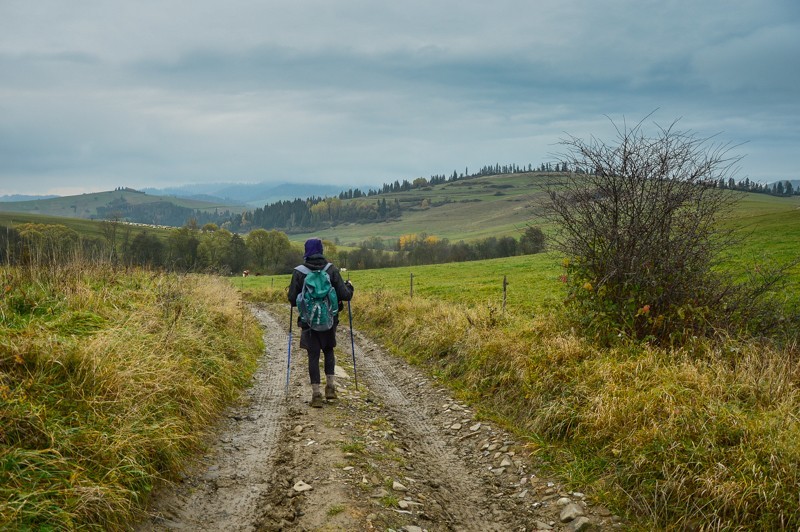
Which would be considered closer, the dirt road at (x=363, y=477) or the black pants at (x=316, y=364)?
the dirt road at (x=363, y=477)

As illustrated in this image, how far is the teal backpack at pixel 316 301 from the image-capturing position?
8766 millimetres

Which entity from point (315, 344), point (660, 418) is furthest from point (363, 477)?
point (660, 418)

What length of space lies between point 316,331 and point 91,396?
12.8 feet

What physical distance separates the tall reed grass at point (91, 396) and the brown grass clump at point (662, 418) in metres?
5.08

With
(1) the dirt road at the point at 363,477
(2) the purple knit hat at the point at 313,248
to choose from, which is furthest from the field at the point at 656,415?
(2) the purple knit hat at the point at 313,248

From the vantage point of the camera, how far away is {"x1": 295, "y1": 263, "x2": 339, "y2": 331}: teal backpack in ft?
28.8

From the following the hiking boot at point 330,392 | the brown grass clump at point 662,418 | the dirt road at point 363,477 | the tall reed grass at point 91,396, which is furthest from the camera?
the hiking boot at point 330,392

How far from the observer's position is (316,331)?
29.3ft

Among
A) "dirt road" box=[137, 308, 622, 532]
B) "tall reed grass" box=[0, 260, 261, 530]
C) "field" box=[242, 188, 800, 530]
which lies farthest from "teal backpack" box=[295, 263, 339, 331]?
"field" box=[242, 188, 800, 530]

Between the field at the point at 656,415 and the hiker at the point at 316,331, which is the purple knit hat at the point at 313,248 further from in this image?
the field at the point at 656,415

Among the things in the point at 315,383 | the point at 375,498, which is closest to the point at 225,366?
the point at 315,383

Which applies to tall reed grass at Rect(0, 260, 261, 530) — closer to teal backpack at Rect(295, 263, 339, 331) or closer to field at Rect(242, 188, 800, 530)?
teal backpack at Rect(295, 263, 339, 331)

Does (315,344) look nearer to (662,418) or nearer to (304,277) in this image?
(304,277)

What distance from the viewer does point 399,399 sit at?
10.2 m
